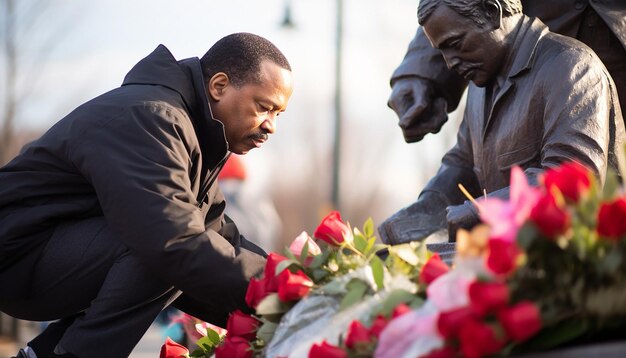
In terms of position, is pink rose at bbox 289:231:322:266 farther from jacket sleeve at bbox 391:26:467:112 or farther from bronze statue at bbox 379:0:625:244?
jacket sleeve at bbox 391:26:467:112

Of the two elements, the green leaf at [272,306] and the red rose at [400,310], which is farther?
the green leaf at [272,306]

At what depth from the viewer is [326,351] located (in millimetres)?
2824

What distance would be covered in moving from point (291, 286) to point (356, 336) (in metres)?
0.48

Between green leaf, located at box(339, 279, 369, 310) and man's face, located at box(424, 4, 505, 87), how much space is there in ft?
5.65

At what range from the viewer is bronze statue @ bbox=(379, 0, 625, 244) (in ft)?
13.6

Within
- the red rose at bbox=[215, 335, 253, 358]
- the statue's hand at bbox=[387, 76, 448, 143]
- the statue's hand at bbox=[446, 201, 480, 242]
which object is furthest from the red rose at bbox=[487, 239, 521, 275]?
the statue's hand at bbox=[387, 76, 448, 143]

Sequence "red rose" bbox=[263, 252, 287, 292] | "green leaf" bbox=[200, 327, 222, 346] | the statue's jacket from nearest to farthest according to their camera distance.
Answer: "red rose" bbox=[263, 252, 287, 292] → "green leaf" bbox=[200, 327, 222, 346] → the statue's jacket

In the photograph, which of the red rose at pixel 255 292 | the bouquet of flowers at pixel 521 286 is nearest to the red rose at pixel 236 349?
the red rose at pixel 255 292

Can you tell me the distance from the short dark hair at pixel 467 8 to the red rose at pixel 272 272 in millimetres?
1553

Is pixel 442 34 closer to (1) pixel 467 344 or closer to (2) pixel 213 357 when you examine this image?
(2) pixel 213 357

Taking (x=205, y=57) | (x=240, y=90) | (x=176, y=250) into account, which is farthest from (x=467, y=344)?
(x=205, y=57)

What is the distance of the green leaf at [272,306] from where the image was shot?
3273mm

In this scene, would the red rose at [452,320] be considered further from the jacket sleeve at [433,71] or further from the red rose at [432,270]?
the jacket sleeve at [433,71]

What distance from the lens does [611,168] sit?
4.40 m
